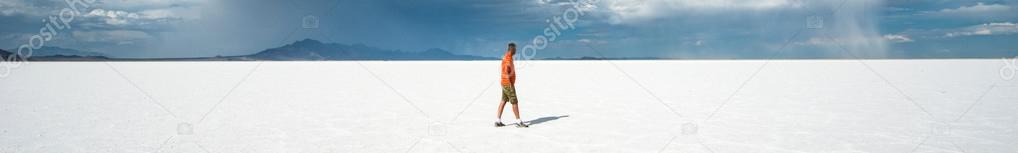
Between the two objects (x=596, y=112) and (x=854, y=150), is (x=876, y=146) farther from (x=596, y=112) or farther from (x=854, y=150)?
(x=596, y=112)

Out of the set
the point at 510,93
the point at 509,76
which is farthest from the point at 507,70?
the point at 510,93

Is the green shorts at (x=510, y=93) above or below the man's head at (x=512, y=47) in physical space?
below

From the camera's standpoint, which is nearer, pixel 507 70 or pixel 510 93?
pixel 507 70

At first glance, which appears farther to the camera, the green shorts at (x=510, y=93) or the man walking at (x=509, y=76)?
the green shorts at (x=510, y=93)

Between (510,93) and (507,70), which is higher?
(507,70)

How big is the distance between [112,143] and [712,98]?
8487mm

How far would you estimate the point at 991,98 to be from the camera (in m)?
11.3

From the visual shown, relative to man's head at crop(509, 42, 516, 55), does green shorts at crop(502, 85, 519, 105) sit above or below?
below

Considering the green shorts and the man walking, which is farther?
the green shorts

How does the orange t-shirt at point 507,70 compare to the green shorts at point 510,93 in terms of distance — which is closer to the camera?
the orange t-shirt at point 507,70

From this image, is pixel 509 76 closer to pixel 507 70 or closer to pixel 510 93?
pixel 507 70

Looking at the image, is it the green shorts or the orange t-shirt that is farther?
the green shorts

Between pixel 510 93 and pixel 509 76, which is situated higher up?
pixel 509 76

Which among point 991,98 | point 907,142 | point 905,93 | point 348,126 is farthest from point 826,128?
point 905,93
